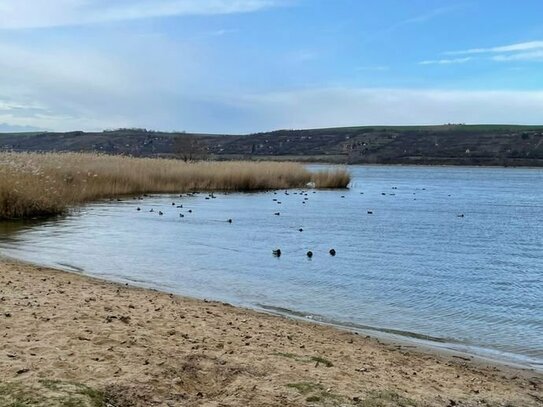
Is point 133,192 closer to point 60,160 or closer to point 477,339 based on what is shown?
point 60,160

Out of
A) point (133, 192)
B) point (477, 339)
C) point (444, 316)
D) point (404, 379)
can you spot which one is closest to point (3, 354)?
point (404, 379)

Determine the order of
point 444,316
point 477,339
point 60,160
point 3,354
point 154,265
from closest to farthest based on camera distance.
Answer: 1. point 3,354
2. point 477,339
3. point 444,316
4. point 154,265
5. point 60,160

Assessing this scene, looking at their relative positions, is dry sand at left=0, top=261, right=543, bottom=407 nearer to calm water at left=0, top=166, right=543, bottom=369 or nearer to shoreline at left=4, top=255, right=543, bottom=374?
shoreline at left=4, top=255, right=543, bottom=374

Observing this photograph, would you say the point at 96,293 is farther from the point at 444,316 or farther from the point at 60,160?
the point at 60,160

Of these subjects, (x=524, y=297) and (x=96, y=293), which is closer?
(x=96, y=293)

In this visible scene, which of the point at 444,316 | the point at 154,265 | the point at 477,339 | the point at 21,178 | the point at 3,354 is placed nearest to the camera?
the point at 3,354

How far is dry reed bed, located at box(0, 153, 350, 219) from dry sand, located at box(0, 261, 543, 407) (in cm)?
1302

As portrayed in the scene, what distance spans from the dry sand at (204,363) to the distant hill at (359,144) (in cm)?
9035

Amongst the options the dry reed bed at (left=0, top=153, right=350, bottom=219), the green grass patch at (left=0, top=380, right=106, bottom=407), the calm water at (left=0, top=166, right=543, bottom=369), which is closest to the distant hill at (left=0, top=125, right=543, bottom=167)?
the dry reed bed at (left=0, top=153, right=350, bottom=219)

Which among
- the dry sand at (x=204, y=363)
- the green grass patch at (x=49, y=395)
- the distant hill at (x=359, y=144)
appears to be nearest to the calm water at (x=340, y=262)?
the dry sand at (x=204, y=363)

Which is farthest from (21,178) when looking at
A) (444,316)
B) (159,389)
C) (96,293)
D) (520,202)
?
(520,202)

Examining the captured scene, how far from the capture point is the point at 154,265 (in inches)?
544

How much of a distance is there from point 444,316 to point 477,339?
133 cm

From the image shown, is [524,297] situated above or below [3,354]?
below
